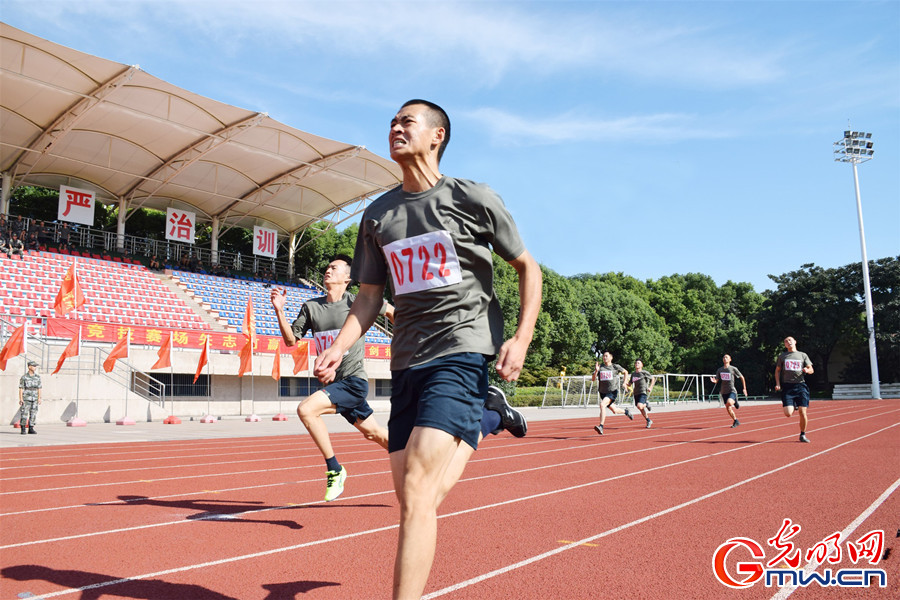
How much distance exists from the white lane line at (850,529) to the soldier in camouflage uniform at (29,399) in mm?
15219

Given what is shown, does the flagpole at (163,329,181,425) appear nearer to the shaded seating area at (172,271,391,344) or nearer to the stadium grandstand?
the stadium grandstand

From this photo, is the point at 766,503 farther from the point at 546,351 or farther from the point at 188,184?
the point at 546,351

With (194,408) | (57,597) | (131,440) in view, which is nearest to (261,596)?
(57,597)

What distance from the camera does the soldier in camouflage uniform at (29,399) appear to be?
564 inches

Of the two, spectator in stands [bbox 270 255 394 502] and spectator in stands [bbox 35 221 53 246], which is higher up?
spectator in stands [bbox 35 221 53 246]

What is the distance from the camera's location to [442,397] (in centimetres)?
246

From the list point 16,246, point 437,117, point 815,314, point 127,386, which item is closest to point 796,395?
point 437,117

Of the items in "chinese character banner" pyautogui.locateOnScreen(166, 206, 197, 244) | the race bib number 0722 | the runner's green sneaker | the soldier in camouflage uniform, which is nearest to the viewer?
the race bib number 0722

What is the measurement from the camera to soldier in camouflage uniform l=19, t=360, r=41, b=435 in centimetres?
1432

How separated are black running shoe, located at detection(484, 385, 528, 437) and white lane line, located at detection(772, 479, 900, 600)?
1593 millimetres

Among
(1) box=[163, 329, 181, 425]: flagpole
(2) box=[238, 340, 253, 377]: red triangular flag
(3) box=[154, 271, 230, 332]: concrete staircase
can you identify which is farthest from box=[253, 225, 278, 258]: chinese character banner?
(2) box=[238, 340, 253, 377]: red triangular flag

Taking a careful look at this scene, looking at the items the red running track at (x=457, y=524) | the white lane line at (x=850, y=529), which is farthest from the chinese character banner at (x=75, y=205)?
the white lane line at (x=850, y=529)

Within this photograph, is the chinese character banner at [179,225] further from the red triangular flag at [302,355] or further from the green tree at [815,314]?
the green tree at [815,314]

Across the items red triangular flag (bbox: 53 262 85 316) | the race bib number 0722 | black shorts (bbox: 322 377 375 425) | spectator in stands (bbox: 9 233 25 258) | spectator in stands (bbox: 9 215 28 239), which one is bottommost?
black shorts (bbox: 322 377 375 425)
